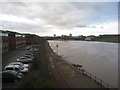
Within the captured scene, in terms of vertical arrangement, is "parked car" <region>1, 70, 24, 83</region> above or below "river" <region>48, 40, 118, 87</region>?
above

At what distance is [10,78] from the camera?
1588 centimetres

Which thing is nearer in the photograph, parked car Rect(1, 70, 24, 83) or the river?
parked car Rect(1, 70, 24, 83)

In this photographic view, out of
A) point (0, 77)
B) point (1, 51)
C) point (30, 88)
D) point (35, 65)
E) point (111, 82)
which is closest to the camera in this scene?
point (30, 88)

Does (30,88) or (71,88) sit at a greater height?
(30,88)

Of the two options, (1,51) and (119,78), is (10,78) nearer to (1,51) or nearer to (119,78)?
(119,78)

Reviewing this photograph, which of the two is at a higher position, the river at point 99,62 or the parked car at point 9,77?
the parked car at point 9,77

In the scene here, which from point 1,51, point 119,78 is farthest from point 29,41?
point 119,78

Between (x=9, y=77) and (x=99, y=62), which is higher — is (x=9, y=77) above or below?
above

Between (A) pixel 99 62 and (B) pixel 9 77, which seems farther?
(A) pixel 99 62

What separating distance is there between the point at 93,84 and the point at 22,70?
8.25m

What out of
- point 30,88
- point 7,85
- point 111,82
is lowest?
point 111,82

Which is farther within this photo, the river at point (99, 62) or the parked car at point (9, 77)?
the river at point (99, 62)

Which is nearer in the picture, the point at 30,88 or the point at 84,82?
the point at 30,88

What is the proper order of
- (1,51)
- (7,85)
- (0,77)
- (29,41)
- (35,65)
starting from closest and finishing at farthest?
1. (7,85)
2. (0,77)
3. (35,65)
4. (1,51)
5. (29,41)
